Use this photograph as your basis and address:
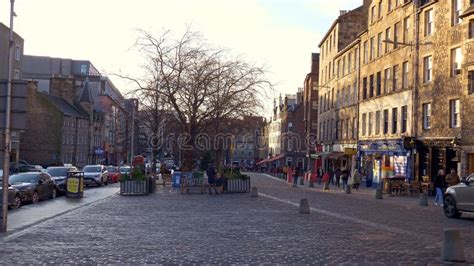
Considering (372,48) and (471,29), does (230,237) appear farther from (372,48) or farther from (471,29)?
(372,48)

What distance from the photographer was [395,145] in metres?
43.7

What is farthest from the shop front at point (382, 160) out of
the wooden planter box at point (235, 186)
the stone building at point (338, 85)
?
the wooden planter box at point (235, 186)

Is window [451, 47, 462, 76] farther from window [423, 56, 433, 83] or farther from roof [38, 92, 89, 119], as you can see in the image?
roof [38, 92, 89, 119]

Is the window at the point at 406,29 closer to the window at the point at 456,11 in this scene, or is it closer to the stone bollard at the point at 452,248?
the window at the point at 456,11

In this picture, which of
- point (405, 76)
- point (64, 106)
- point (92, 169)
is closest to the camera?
point (405, 76)

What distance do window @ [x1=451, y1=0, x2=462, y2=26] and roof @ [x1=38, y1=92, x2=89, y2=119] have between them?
53.0 metres

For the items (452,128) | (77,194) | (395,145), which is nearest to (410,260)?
(77,194)

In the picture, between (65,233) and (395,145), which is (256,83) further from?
(65,233)

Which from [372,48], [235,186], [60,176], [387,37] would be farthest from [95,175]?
[372,48]

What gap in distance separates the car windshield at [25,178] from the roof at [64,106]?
49.5 meters

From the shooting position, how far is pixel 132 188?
32.1 meters

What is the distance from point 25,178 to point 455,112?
23618 mm

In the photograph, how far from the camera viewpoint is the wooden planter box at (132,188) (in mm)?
31969

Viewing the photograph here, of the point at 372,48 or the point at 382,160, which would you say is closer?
the point at 382,160
